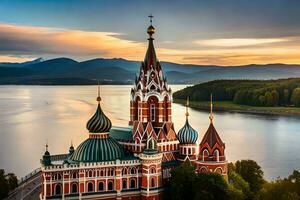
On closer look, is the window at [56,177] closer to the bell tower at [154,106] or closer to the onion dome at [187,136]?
the bell tower at [154,106]

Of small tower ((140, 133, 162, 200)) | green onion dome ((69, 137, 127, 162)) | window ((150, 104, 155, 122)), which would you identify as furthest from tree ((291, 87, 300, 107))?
green onion dome ((69, 137, 127, 162))

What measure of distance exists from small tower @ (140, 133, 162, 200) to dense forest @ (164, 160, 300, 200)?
46cm

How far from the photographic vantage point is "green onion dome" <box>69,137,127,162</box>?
16.1 metres

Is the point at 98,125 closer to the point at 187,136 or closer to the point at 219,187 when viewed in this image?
the point at 187,136

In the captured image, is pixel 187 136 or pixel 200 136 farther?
pixel 200 136

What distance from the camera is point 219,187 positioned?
15391mm

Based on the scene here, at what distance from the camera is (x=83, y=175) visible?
15.7 m

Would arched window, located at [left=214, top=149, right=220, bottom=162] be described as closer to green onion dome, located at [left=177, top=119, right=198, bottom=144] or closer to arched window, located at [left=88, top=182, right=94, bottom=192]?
green onion dome, located at [left=177, top=119, right=198, bottom=144]

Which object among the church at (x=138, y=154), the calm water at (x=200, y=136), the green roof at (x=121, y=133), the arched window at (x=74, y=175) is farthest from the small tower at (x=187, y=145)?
the calm water at (x=200, y=136)

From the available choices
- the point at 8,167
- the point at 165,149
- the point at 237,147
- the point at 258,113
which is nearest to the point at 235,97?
the point at 258,113

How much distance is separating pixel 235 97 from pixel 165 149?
4866cm

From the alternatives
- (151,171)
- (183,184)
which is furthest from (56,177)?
(183,184)

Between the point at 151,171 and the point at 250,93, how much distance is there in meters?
49.0

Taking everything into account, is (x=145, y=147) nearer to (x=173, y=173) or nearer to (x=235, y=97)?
(x=173, y=173)
